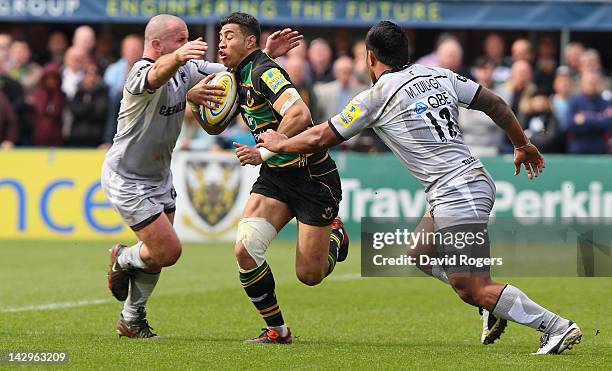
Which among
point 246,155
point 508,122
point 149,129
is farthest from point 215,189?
point 246,155

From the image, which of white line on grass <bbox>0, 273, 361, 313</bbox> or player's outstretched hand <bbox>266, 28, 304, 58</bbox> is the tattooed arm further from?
white line on grass <bbox>0, 273, 361, 313</bbox>

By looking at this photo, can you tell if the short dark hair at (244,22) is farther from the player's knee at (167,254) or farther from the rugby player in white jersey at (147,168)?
the player's knee at (167,254)

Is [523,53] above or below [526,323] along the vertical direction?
above

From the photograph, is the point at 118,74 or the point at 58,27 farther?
the point at 58,27

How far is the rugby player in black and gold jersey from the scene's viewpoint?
30.7 feet

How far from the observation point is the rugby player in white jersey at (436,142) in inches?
334

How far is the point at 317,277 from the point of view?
966cm

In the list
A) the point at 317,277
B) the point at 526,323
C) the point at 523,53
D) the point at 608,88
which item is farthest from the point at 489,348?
the point at 608,88

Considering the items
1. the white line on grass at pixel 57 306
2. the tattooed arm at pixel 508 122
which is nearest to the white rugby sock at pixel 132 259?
the white line on grass at pixel 57 306

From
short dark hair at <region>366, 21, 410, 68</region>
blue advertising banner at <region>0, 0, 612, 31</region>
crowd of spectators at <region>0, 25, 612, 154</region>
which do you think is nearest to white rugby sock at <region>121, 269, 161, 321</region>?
short dark hair at <region>366, 21, 410, 68</region>

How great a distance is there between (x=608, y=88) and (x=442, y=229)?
1310 centimetres

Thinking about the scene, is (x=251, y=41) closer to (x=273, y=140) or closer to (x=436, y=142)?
(x=273, y=140)

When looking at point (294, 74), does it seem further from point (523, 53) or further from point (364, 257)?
point (364, 257)

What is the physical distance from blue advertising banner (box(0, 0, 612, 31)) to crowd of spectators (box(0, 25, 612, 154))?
0.38m
